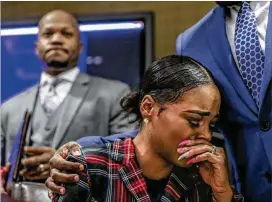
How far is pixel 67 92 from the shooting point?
1.81 meters

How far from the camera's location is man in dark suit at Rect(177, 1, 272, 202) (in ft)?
3.54

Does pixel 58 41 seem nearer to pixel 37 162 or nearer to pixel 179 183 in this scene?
pixel 37 162

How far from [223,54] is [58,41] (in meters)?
0.82

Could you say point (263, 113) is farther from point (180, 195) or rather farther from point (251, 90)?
point (180, 195)

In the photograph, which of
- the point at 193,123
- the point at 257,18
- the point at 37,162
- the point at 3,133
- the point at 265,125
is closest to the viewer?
the point at 193,123

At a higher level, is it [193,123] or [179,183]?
[193,123]

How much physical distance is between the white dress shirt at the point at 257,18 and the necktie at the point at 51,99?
2.55ft

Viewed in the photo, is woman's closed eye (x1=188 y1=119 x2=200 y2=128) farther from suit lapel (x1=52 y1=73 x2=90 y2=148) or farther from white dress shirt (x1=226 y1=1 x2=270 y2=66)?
suit lapel (x1=52 y1=73 x2=90 y2=148)

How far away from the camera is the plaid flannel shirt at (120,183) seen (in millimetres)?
971

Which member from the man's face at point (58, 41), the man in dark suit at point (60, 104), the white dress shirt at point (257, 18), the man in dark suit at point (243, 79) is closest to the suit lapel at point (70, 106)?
the man in dark suit at point (60, 104)

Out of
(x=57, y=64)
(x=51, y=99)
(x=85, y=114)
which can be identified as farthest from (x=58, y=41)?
(x=85, y=114)

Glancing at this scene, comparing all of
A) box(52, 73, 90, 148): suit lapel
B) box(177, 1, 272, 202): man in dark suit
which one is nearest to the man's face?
box(52, 73, 90, 148): suit lapel

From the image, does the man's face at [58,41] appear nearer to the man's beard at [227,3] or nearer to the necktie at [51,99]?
the necktie at [51,99]

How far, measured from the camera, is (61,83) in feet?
6.04
